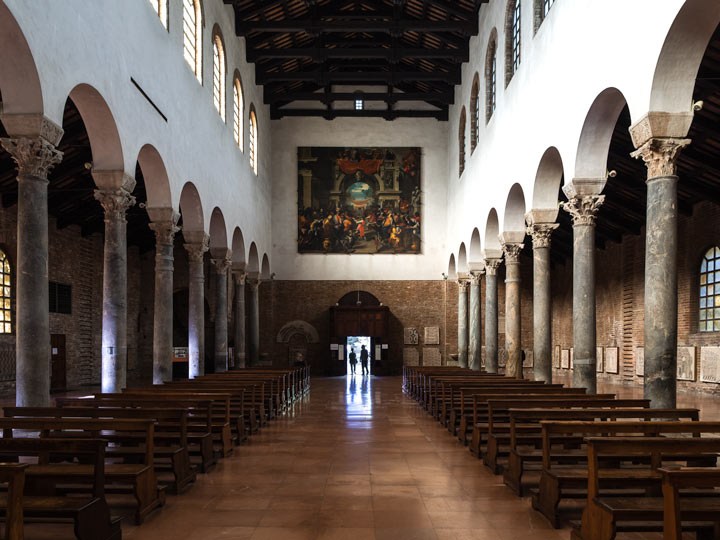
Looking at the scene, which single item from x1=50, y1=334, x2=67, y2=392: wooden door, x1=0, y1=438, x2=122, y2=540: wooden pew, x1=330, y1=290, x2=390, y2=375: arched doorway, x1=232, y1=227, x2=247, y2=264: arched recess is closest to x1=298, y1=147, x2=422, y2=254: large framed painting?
x1=330, y1=290, x2=390, y2=375: arched doorway

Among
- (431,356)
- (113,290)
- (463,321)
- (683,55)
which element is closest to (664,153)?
(683,55)

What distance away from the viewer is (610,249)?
28.5 metres

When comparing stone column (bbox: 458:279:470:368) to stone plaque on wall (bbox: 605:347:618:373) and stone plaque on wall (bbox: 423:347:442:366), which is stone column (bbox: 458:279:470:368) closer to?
stone plaque on wall (bbox: 423:347:442:366)

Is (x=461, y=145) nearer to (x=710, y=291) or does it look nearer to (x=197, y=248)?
(x=710, y=291)

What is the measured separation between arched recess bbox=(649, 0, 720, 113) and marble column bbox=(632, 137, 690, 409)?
58cm

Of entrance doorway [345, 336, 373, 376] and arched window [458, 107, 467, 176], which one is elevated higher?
arched window [458, 107, 467, 176]

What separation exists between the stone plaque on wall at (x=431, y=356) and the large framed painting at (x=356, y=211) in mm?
5082

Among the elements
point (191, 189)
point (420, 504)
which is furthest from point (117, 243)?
point (420, 504)

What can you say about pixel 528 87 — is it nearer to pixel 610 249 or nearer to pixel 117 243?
pixel 117 243

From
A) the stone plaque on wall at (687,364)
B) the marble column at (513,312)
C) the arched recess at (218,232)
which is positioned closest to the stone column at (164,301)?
the arched recess at (218,232)

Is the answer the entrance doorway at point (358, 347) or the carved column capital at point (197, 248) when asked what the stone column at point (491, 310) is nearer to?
the carved column capital at point (197, 248)

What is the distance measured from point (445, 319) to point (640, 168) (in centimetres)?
1695

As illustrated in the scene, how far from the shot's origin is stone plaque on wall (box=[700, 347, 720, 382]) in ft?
65.5

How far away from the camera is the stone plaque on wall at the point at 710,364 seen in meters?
20.0
